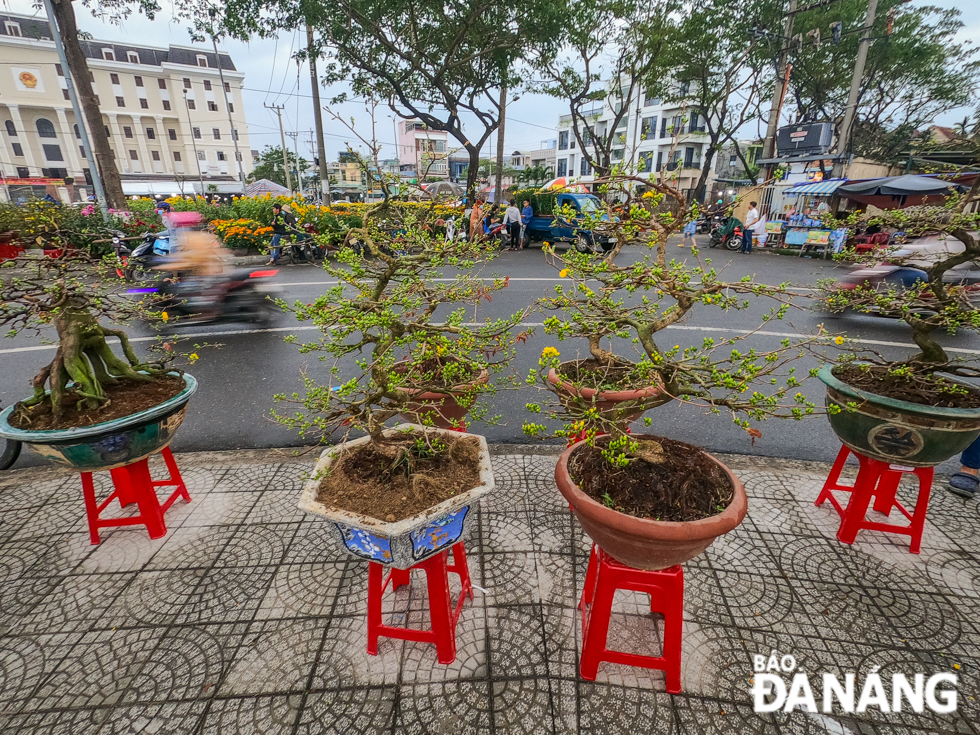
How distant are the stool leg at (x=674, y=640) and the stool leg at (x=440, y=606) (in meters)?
0.95

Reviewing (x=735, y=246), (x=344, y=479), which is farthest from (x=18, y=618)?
(x=735, y=246)

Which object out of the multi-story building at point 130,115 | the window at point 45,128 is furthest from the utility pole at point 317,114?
the window at point 45,128

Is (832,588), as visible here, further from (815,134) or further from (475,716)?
(815,134)

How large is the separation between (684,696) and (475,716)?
2.97 feet

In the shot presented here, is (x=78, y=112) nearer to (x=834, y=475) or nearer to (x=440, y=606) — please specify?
(x=440, y=606)

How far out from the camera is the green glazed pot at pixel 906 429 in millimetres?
2475

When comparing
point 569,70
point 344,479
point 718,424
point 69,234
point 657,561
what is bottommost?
point 718,424

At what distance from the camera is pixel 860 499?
2.82 metres

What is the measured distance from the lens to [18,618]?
2439 mm

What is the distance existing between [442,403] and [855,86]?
20165 millimetres

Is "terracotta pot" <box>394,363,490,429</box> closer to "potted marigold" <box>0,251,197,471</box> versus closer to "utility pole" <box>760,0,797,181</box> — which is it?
"potted marigold" <box>0,251,197,471</box>

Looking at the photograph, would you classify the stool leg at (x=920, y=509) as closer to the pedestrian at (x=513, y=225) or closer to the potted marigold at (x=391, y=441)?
the potted marigold at (x=391, y=441)

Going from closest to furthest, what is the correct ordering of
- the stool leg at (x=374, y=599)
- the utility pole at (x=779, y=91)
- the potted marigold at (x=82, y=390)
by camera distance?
the stool leg at (x=374, y=599) < the potted marigold at (x=82, y=390) < the utility pole at (x=779, y=91)

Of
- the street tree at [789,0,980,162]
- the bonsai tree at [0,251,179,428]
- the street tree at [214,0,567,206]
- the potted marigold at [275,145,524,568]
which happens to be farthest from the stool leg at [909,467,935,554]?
the street tree at [789,0,980,162]
